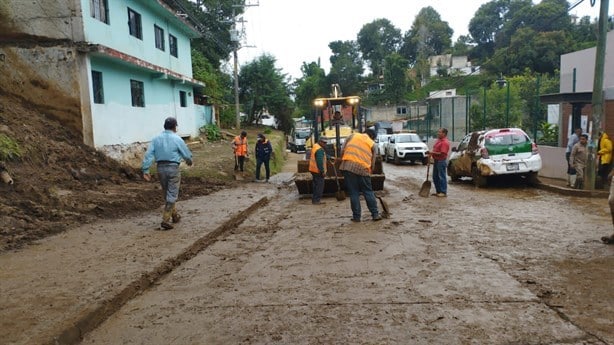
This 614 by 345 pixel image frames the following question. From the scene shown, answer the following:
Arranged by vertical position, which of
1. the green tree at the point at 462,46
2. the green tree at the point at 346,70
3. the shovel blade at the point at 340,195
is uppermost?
the green tree at the point at 462,46

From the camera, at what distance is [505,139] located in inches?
545

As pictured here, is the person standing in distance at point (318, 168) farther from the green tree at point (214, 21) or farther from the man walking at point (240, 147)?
the green tree at point (214, 21)

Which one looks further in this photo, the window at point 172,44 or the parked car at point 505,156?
the window at point 172,44

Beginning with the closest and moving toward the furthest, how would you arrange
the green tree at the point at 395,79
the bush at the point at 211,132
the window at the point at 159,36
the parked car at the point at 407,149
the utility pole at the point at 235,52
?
the window at the point at 159,36, the parked car at the point at 407,149, the bush at the point at 211,132, the utility pole at the point at 235,52, the green tree at the point at 395,79

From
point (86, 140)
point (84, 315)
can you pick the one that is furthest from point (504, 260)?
point (86, 140)

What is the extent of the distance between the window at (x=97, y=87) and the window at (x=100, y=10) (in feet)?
5.87

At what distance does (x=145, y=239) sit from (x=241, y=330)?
12.8 feet

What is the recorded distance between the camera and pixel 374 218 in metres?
9.19

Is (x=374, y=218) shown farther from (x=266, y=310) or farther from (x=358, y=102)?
(x=358, y=102)

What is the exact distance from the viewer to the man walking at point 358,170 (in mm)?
9047

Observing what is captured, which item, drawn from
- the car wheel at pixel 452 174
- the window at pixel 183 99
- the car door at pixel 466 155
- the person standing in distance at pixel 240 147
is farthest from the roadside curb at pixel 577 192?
the window at pixel 183 99

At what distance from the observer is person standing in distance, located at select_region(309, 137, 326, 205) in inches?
454

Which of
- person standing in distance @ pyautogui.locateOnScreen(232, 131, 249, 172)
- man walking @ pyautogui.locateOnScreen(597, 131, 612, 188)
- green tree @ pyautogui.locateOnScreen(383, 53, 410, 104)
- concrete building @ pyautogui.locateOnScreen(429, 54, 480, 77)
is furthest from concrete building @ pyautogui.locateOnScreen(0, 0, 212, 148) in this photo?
concrete building @ pyautogui.locateOnScreen(429, 54, 480, 77)

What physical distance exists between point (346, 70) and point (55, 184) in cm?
6506
